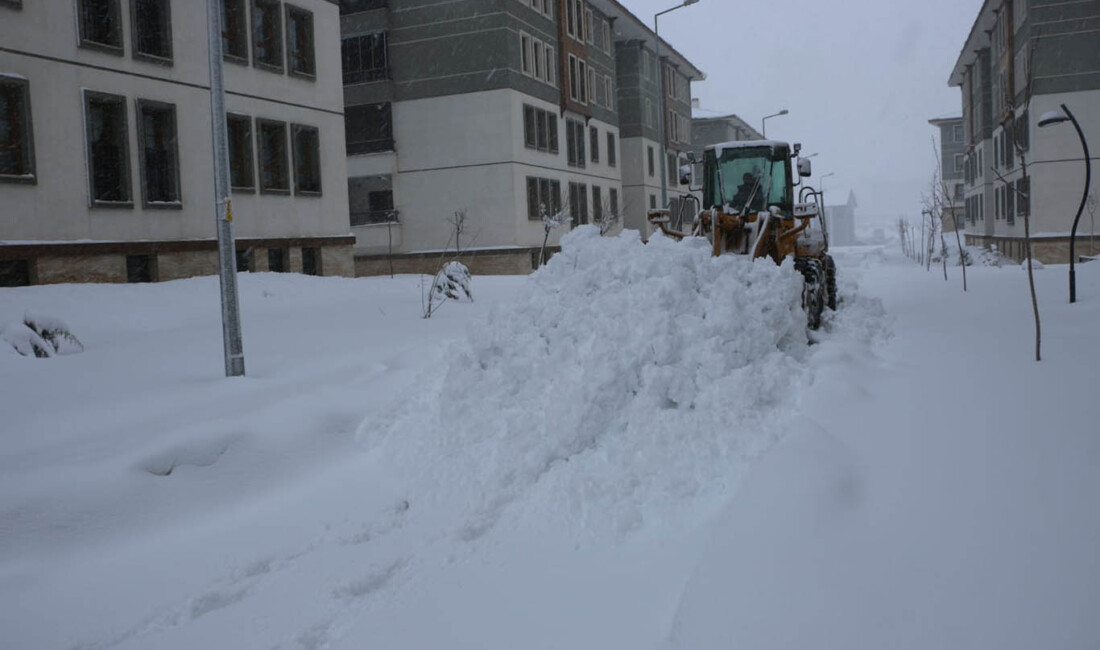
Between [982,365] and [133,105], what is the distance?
1756cm

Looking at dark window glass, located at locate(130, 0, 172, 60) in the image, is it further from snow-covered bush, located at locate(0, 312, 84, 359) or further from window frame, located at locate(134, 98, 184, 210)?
snow-covered bush, located at locate(0, 312, 84, 359)

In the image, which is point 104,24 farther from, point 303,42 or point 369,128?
point 369,128

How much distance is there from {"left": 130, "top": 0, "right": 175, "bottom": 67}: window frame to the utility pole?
11655 millimetres

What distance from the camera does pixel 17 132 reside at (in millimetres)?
16938

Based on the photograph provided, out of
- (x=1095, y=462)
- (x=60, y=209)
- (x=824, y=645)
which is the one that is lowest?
(x=824, y=645)

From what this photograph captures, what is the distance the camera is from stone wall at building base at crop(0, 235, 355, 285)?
17172mm


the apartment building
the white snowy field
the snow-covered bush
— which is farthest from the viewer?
the apartment building

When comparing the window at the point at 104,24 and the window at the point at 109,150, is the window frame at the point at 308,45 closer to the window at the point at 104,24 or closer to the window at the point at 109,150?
the window at the point at 104,24

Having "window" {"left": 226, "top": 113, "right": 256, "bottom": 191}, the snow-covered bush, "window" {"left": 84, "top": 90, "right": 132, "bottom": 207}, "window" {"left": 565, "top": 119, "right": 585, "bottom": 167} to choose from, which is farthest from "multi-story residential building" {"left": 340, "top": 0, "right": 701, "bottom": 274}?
the snow-covered bush

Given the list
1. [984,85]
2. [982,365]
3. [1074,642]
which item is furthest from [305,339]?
[984,85]

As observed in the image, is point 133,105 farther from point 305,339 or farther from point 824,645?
point 824,645

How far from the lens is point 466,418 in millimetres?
7855

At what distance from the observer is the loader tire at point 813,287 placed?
43.2ft

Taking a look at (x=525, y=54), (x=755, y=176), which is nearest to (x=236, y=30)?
(x=525, y=54)
